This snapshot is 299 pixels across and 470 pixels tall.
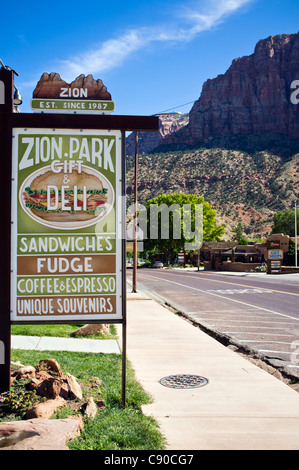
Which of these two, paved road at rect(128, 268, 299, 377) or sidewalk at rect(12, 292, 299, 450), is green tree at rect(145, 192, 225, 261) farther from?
sidewalk at rect(12, 292, 299, 450)

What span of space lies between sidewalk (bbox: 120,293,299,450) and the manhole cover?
109mm

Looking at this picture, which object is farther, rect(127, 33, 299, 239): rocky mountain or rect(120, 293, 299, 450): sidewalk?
rect(127, 33, 299, 239): rocky mountain

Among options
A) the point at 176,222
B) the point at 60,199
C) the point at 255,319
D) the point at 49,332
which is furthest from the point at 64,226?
the point at 176,222

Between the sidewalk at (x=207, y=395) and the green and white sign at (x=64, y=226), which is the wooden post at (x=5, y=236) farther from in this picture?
the sidewalk at (x=207, y=395)

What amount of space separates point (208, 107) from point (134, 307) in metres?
166

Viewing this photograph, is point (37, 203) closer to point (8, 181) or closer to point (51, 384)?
point (8, 181)

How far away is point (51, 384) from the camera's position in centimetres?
523

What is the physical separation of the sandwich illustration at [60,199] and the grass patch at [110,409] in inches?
89.7

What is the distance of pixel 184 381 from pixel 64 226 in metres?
3.03

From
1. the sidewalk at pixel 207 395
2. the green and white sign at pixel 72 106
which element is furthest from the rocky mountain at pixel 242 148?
the green and white sign at pixel 72 106

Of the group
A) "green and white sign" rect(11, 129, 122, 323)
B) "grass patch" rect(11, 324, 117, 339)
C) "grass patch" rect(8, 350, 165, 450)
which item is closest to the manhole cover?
"grass patch" rect(8, 350, 165, 450)

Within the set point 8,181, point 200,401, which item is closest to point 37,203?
point 8,181

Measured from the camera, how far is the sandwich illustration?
5.30 m

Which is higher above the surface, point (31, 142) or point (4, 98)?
point (4, 98)
